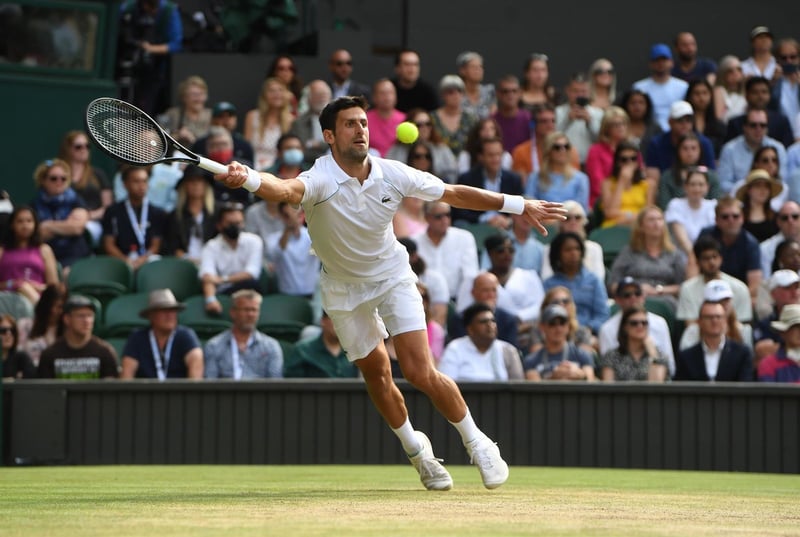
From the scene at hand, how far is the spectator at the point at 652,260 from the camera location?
39.6 ft

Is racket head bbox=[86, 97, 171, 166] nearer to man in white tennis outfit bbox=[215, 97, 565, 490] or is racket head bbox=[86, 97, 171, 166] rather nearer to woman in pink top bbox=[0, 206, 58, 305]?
man in white tennis outfit bbox=[215, 97, 565, 490]

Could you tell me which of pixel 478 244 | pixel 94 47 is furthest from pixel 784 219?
pixel 94 47

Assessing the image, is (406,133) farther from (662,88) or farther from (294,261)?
(662,88)

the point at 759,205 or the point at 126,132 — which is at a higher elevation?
the point at 759,205

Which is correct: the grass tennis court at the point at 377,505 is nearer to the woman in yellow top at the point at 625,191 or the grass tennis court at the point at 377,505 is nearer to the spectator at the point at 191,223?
the spectator at the point at 191,223

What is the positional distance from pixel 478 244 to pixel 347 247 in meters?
5.86

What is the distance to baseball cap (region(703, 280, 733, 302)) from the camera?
35.9 feet

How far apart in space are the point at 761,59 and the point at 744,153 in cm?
197

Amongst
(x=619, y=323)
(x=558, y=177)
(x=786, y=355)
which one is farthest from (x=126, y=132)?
(x=558, y=177)

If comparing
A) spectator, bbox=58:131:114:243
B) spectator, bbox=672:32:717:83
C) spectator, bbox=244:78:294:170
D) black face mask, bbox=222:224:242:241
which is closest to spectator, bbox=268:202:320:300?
black face mask, bbox=222:224:242:241

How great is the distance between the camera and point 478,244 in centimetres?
1294

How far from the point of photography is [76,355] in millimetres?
10945

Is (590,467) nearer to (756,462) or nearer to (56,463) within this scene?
(756,462)

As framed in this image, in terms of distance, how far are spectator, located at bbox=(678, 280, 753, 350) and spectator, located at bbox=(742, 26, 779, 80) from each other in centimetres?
457
